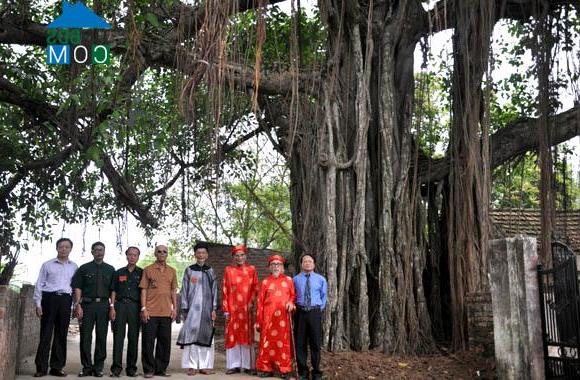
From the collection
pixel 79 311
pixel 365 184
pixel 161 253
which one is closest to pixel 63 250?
pixel 79 311

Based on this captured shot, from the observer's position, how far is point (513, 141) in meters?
8.09

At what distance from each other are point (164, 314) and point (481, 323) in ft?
10.3

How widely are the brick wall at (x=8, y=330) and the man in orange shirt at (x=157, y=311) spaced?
112 centimetres

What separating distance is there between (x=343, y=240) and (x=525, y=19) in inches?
136

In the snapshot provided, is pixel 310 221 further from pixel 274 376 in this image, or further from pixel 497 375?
pixel 497 375

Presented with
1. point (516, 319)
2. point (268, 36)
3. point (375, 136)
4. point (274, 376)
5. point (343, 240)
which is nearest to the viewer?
point (516, 319)

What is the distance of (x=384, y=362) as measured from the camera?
6.54 meters

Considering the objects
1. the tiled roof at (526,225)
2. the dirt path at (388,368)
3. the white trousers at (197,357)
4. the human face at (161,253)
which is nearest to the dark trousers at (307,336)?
the dirt path at (388,368)

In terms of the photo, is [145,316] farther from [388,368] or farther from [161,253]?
[388,368]

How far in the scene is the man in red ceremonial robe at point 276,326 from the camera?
6.39 m

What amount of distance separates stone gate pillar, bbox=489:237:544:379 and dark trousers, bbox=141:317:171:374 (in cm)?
302

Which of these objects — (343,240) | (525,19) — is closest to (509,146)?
(525,19)

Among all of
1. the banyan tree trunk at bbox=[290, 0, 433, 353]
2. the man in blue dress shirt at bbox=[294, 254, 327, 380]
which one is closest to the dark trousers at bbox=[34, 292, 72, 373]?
the man in blue dress shirt at bbox=[294, 254, 327, 380]

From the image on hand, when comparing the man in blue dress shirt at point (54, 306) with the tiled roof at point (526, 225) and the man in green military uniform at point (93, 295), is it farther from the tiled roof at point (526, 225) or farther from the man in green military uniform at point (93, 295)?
the tiled roof at point (526, 225)
